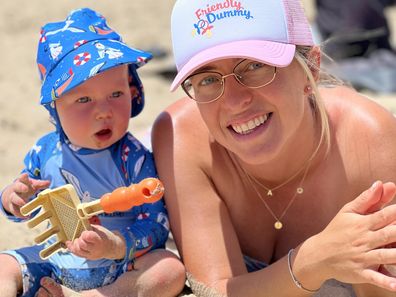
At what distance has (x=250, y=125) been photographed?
1.78m

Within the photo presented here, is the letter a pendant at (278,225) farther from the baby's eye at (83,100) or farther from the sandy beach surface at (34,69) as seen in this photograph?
the sandy beach surface at (34,69)

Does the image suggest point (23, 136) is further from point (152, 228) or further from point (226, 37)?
point (226, 37)

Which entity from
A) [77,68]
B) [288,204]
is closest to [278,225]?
[288,204]

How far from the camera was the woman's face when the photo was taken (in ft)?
5.80

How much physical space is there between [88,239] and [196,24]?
55 centimetres

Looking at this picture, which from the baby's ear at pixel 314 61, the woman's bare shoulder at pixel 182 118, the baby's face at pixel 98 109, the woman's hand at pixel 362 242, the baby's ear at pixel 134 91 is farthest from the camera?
the baby's ear at pixel 134 91

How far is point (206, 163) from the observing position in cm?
206

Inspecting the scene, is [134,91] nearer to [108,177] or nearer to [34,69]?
[108,177]

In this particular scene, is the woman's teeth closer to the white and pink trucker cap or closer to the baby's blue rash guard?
the white and pink trucker cap

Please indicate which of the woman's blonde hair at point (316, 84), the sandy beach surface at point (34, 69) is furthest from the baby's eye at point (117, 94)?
the sandy beach surface at point (34, 69)

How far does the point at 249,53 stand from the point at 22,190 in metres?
0.70

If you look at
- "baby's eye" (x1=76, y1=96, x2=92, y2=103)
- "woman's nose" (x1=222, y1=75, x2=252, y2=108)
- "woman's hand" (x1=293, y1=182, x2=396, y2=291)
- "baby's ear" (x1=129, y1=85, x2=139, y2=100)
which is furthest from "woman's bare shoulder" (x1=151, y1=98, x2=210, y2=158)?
"woman's hand" (x1=293, y1=182, x2=396, y2=291)

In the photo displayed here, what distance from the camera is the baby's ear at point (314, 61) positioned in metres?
1.90

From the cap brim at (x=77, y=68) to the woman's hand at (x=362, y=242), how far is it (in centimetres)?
70
